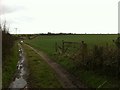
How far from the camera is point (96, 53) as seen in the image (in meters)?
21.3

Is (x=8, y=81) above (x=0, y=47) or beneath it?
beneath

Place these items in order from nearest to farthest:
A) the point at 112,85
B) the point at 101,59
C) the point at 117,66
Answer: the point at 112,85 → the point at 117,66 → the point at 101,59

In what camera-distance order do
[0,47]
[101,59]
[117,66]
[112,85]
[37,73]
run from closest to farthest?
[112,85], [117,66], [101,59], [37,73], [0,47]

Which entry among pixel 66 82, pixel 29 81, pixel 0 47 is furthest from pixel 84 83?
pixel 0 47

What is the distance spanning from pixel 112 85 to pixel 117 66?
6.09 feet

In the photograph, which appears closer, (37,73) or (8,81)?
(8,81)

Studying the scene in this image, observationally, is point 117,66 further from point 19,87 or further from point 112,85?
point 19,87

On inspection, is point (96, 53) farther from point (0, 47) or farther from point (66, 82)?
point (0, 47)

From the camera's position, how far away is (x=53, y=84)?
18391 mm

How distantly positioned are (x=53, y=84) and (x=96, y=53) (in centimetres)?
453

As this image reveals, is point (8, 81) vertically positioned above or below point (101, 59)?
below

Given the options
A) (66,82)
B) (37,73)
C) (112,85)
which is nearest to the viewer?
(112,85)

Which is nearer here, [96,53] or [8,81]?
[8,81]

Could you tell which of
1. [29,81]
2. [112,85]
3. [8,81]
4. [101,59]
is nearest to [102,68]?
[101,59]
